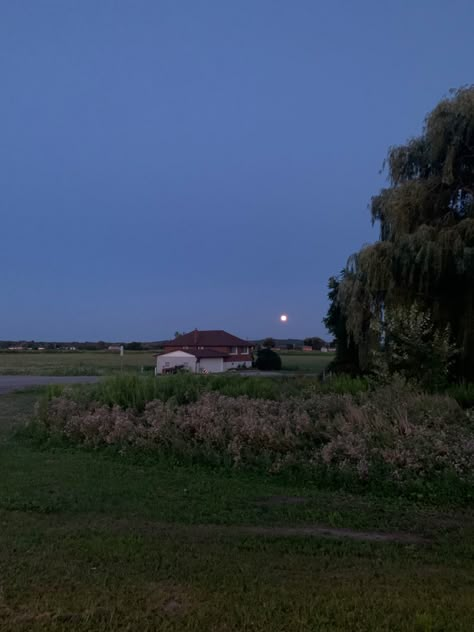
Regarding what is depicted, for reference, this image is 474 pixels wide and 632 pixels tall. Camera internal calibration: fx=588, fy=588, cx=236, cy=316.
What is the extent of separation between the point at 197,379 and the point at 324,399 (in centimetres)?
414

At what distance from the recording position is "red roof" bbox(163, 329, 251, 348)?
215ft

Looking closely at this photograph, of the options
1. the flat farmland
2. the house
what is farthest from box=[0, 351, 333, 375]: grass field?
the house

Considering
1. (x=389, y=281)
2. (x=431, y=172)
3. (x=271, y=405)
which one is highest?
(x=431, y=172)

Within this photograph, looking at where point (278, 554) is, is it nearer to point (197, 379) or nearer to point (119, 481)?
point (119, 481)

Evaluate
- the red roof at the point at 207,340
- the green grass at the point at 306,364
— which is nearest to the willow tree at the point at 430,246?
the green grass at the point at 306,364

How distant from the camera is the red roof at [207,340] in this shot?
65625 mm

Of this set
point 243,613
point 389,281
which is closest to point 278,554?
point 243,613

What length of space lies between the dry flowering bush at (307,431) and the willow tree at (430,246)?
5532 mm

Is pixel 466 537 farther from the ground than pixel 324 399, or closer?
closer

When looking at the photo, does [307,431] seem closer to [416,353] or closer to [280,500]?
[280,500]

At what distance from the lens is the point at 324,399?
10938mm

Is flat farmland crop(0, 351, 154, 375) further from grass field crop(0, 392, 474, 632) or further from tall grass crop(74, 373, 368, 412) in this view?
grass field crop(0, 392, 474, 632)

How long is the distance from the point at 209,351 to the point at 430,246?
44.0 metres

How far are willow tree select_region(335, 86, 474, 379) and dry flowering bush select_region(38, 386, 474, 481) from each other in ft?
18.2
